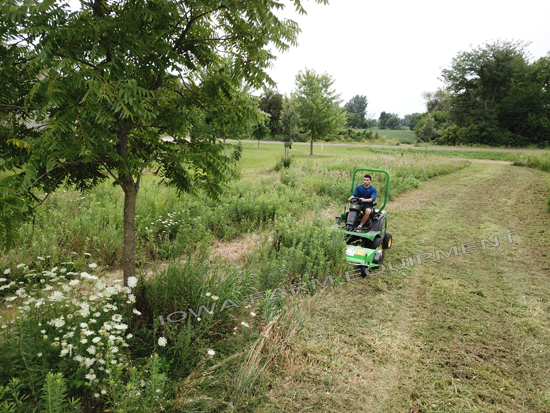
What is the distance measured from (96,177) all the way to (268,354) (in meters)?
2.61

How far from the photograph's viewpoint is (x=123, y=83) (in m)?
2.32

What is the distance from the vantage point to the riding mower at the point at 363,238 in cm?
577

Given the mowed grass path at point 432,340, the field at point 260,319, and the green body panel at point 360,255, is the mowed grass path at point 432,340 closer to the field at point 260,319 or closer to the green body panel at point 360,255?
the field at point 260,319

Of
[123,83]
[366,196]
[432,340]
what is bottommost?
[432,340]

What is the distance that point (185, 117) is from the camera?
308 cm

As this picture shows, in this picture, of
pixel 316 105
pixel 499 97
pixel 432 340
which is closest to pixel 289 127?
pixel 316 105

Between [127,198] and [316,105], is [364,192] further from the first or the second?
[316,105]

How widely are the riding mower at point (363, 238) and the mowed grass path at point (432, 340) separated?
1.03 feet

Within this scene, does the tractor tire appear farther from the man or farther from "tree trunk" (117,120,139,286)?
"tree trunk" (117,120,139,286)

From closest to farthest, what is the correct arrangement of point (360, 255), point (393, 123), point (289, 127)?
1. point (360, 255)
2. point (289, 127)
3. point (393, 123)

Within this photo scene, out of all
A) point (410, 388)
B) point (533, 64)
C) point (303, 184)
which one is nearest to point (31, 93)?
point (410, 388)

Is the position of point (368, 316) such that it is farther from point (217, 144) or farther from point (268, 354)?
point (217, 144)

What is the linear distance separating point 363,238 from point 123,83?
17.3 ft

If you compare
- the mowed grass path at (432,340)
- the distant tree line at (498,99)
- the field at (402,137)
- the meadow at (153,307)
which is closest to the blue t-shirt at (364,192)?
the meadow at (153,307)
